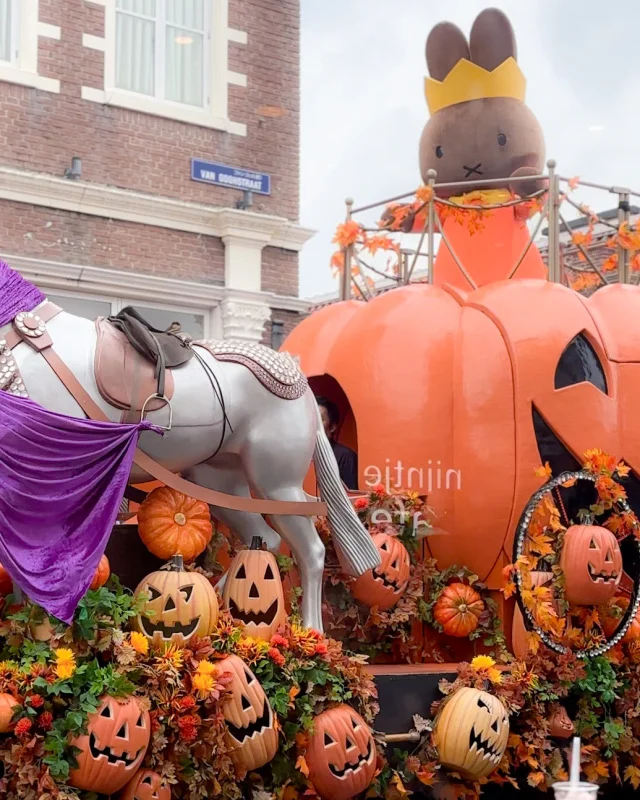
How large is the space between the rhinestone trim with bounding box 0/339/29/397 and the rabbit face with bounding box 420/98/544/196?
12.3ft

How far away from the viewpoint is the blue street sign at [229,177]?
10297 millimetres

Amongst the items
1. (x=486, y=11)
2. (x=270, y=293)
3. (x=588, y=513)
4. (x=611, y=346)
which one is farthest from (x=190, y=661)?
(x=270, y=293)

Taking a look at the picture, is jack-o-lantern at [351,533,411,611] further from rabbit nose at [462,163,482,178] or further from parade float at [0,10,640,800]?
rabbit nose at [462,163,482,178]

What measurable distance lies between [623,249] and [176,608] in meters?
4.11

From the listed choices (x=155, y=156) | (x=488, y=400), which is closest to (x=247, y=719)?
(x=488, y=400)

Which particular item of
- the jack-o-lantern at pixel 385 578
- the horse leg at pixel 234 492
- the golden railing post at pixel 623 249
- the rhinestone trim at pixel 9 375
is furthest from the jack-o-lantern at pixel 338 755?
the golden railing post at pixel 623 249

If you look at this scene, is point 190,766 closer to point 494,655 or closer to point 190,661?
point 190,661

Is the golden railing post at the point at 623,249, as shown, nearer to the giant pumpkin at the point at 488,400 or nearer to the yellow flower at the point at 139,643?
the giant pumpkin at the point at 488,400

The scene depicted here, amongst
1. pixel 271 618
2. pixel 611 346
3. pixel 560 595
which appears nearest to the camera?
pixel 271 618

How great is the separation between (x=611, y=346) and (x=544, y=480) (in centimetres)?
91

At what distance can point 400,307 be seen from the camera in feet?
21.0

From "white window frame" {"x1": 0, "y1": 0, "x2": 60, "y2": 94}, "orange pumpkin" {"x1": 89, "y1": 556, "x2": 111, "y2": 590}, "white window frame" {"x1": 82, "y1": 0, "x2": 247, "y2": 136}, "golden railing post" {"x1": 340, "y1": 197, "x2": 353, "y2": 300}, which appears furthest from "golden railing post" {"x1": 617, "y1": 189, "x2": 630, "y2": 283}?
"white window frame" {"x1": 0, "y1": 0, "x2": 60, "y2": 94}

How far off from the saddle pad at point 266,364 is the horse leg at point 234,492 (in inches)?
15.9

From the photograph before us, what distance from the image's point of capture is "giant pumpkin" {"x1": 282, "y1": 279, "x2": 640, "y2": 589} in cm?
596
